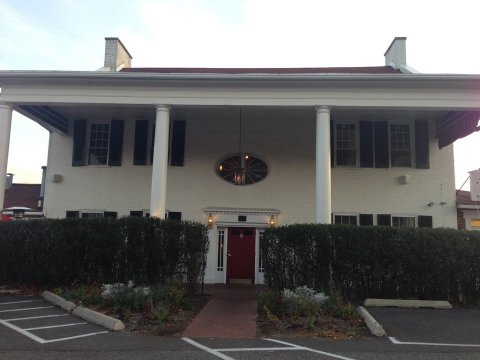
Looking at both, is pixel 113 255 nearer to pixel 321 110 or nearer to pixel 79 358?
pixel 79 358

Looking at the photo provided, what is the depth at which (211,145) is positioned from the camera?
1636 cm

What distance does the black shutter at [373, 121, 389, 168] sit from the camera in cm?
1580

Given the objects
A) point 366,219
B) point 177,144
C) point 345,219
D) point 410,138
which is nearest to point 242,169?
point 177,144

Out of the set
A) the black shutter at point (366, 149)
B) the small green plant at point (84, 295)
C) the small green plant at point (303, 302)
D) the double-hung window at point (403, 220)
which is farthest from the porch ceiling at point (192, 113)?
the small green plant at point (303, 302)

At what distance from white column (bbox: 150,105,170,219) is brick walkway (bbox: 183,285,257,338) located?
9.12 feet

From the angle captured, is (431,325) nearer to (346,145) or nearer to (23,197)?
(346,145)

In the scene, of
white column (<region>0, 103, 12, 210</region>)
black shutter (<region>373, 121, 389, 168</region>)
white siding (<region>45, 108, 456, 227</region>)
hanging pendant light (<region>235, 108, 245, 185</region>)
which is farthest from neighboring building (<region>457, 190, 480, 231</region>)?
white column (<region>0, 103, 12, 210</region>)

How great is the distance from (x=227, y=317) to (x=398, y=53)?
12.9 m

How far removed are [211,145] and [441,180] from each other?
797cm

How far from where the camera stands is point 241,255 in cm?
1580

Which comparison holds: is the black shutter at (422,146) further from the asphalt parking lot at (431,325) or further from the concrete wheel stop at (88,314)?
the concrete wheel stop at (88,314)

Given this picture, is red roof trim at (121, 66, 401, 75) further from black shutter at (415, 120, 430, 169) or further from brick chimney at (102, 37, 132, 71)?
black shutter at (415, 120, 430, 169)

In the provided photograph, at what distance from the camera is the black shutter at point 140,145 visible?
16266 mm

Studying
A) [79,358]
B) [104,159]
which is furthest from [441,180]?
[79,358]
